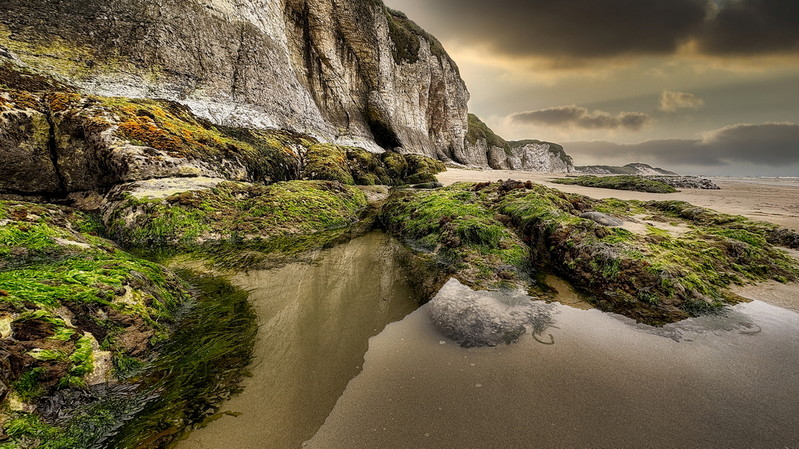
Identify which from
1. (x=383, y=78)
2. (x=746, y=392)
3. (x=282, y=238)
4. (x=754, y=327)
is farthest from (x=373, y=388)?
(x=383, y=78)

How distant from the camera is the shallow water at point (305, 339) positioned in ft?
6.21

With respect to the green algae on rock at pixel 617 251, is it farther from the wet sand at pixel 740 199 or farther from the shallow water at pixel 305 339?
the wet sand at pixel 740 199

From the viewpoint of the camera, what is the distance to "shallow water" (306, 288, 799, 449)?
1772 millimetres

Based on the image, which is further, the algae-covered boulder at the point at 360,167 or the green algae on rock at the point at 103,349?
the algae-covered boulder at the point at 360,167

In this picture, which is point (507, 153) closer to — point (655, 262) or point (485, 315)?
point (655, 262)

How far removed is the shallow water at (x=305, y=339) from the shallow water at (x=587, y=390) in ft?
0.76

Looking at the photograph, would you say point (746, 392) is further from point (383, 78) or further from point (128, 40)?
point (383, 78)

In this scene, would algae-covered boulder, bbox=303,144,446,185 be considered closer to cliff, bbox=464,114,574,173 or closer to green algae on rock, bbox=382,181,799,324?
green algae on rock, bbox=382,181,799,324

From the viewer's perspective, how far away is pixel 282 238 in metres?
6.36

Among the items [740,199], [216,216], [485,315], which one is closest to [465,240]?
[485,315]

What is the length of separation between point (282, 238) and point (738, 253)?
27.5 feet

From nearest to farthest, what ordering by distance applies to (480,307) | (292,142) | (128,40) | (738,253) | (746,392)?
(746,392), (480,307), (738,253), (128,40), (292,142)

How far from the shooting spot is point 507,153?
6297 cm

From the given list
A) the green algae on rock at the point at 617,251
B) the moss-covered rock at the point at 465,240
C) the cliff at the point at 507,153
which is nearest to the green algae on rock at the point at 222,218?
the moss-covered rock at the point at 465,240
